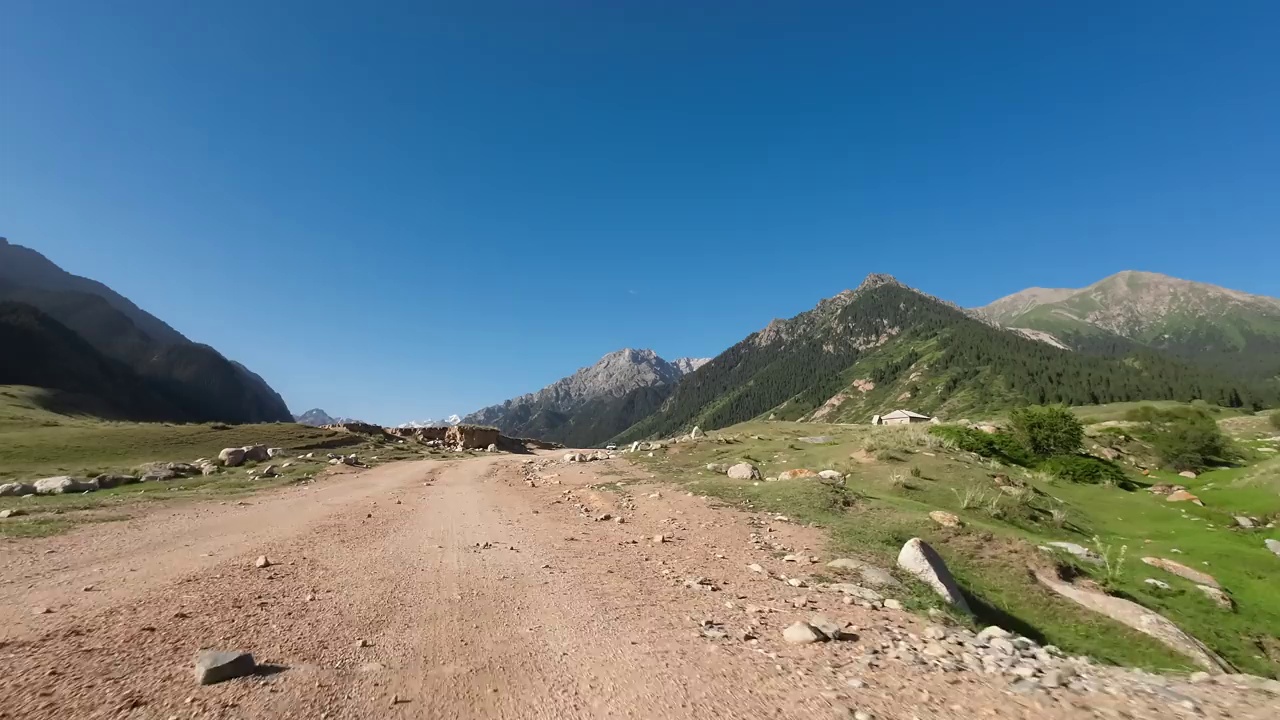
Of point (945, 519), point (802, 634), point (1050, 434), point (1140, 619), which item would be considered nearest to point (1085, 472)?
point (1050, 434)

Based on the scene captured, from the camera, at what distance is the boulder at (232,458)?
31.7 m

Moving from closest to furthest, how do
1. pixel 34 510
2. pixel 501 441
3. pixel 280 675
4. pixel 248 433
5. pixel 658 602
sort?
1. pixel 280 675
2. pixel 658 602
3. pixel 34 510
4. pixel 248 433
5. pixel 501 441

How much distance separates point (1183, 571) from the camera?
14742 mm

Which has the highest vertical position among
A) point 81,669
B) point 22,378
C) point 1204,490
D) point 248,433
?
point 22,378

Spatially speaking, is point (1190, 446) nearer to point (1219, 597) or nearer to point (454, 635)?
point (1219, 597)

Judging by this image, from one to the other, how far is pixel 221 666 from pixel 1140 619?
14619mm

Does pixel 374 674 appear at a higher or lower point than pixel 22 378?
lower

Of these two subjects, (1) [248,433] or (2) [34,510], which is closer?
(2) [34,510]

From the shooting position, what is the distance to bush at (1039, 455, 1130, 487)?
31.0 m

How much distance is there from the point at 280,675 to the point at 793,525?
11648 mm

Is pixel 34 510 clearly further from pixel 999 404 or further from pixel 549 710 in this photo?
pixel 999 404

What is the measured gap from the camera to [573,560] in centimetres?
1091

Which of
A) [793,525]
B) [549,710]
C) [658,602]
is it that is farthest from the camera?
[793,525]

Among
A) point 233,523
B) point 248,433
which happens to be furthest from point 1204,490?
point 248,433
